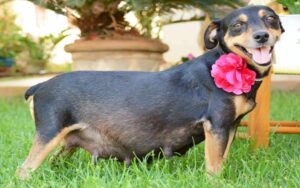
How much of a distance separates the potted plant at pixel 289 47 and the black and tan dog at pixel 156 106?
611 mm

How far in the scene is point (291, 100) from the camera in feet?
A: 20.1

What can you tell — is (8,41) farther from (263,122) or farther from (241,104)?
(241,104)

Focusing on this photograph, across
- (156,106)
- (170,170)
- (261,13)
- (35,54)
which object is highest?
(261,13)

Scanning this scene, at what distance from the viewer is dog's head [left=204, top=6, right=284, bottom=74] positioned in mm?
2379

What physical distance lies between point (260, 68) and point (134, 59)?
3.65 meters

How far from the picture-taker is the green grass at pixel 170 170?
234 cm

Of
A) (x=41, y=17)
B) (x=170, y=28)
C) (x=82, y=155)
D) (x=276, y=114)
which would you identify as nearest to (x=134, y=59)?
(x=276, y=114)

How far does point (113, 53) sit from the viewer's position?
604 cm

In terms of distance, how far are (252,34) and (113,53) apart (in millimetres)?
3792

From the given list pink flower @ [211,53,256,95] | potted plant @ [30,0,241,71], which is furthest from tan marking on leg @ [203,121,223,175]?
potted plant @ [30,0,241,71]

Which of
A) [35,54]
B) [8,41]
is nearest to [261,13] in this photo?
[8,41]

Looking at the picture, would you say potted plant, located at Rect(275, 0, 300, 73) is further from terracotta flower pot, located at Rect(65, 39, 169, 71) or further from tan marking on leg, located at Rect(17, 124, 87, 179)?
terracotta flower pot, located at Rect(65, 39, 169, 71)

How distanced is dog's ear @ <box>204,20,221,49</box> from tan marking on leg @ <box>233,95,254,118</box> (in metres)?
0.35

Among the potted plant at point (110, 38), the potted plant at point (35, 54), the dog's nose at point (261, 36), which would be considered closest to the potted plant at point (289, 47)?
the dog's nose at point (261, 36)
